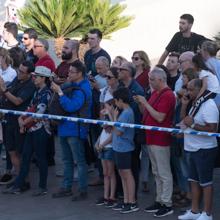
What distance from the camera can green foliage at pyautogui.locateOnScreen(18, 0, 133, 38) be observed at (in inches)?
738

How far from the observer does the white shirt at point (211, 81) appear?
7396 mm

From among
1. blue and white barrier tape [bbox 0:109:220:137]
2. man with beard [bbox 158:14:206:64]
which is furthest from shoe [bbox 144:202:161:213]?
man with beard [bbox 158:14:206:64]

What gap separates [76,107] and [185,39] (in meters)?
2.45

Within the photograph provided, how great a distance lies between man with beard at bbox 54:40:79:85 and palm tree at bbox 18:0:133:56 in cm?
946

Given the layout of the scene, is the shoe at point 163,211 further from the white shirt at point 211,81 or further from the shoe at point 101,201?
the white shirt at point 211,81

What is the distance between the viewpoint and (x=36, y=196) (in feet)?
28.5

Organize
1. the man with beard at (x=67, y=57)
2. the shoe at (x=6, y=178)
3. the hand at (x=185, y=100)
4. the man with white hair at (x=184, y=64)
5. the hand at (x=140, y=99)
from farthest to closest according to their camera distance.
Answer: the shoe at (x=6, y=178) → the man with beard at (x=67, y=57) → the man with white hair at (x=184, y=64) → the hand at (x=140, y=99) → the hand at (x=185, y=100)

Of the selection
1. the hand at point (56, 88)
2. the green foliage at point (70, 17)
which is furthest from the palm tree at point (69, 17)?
the hand at point (56, 88)

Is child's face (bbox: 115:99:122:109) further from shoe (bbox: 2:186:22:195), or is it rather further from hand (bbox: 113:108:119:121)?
shoe (bbox: 2:186:22:195)

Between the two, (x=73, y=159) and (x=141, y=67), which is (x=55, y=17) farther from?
(x=73, y=159)

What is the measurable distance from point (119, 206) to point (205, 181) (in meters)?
1.29

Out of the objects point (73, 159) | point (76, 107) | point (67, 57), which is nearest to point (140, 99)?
point (76, 107)

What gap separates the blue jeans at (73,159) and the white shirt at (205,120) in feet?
5.62

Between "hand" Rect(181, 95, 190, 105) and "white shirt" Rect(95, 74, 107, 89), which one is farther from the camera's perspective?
"white shirt" Rect(95, 74, 107, 89)
